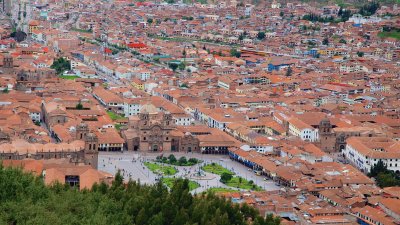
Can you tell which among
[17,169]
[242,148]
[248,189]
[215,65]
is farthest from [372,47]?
[17,169]

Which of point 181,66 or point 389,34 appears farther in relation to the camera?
point 389,34

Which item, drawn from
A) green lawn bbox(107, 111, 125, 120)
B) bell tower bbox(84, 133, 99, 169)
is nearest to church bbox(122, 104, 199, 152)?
bell tower bbox(84, 133, 99, 169)

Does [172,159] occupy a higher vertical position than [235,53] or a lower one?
higher

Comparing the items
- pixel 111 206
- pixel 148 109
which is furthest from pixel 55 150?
pixel 111 206

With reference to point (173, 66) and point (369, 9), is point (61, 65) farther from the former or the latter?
point (369, 9)

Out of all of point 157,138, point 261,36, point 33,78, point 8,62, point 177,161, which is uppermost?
point 157,138

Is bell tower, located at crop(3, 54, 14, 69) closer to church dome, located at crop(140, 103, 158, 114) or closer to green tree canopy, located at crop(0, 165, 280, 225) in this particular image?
church dome, located at crop(140, 103, 158, 114)
